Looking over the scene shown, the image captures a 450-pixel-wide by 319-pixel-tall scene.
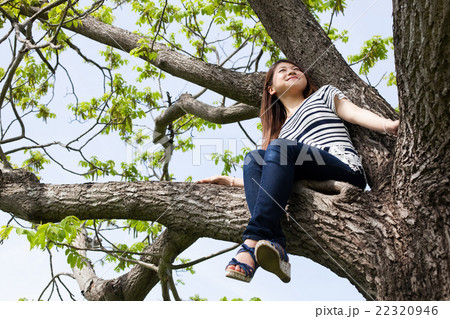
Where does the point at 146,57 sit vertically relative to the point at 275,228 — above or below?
above

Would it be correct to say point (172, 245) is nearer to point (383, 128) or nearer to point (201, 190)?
point (201, 190)

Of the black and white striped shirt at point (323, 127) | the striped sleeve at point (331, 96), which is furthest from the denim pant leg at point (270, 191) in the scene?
the striped sleeve at point (331, 96)

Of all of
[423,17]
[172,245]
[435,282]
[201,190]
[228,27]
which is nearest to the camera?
[423,17]

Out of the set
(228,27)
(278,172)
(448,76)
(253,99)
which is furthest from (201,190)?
(228,27)

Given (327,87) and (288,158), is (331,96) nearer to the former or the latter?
(327,87)

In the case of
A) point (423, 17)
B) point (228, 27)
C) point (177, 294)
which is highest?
point (228, 27)

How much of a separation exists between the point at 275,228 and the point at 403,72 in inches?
41.4

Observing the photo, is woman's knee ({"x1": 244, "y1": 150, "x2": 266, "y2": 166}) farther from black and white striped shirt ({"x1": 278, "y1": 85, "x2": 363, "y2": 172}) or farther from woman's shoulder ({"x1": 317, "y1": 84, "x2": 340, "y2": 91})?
woman's shoulder ({"x1": 317, "y1": 84, "x2": 340, "y2": 91})

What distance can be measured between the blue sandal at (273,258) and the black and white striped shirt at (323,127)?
77 centimetres

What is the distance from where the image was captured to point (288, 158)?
272 centimetres

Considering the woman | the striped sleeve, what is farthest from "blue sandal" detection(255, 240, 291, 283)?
the striped sleeve

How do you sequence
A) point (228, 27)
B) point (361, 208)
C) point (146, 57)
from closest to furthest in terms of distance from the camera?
point (361, 208), point (146, 57), point (228, 27)

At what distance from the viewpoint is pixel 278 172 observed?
265cm

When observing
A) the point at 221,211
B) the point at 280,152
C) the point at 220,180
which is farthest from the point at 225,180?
the point at 280,152
